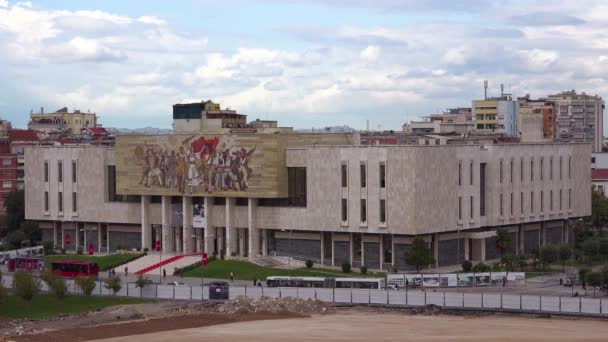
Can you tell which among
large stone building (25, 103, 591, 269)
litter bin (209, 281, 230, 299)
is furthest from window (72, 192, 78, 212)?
litter bin (209, 281, 230, 299)

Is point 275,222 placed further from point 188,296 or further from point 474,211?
point 188,296

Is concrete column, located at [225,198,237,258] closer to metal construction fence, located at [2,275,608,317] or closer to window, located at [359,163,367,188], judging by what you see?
window, located at [359,163,367,188]

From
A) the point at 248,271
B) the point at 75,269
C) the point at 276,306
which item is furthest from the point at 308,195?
the point at 276,306

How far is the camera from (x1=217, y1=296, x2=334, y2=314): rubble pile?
106312mm

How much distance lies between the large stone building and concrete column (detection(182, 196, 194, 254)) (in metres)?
0.15

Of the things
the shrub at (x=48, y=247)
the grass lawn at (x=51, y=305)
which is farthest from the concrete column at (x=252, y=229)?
the grass lawn at (x=51, y=305)

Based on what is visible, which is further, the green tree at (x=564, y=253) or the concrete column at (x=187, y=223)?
the concrete column at (x=187, y=223)

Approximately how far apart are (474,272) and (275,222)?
25.0 metres

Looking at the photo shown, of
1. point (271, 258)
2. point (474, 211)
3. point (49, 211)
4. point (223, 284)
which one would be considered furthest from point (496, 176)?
point (49, 211)

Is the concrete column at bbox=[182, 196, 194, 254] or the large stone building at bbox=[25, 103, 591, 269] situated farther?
the concrete column at bbox=[182, 196, 194, 254]

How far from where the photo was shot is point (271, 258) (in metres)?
141

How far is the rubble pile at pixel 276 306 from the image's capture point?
106312mm

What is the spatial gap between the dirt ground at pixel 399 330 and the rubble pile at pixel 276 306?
2.59m

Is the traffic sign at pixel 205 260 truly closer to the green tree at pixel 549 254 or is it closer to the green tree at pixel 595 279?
the green tree at pixel 549 254
